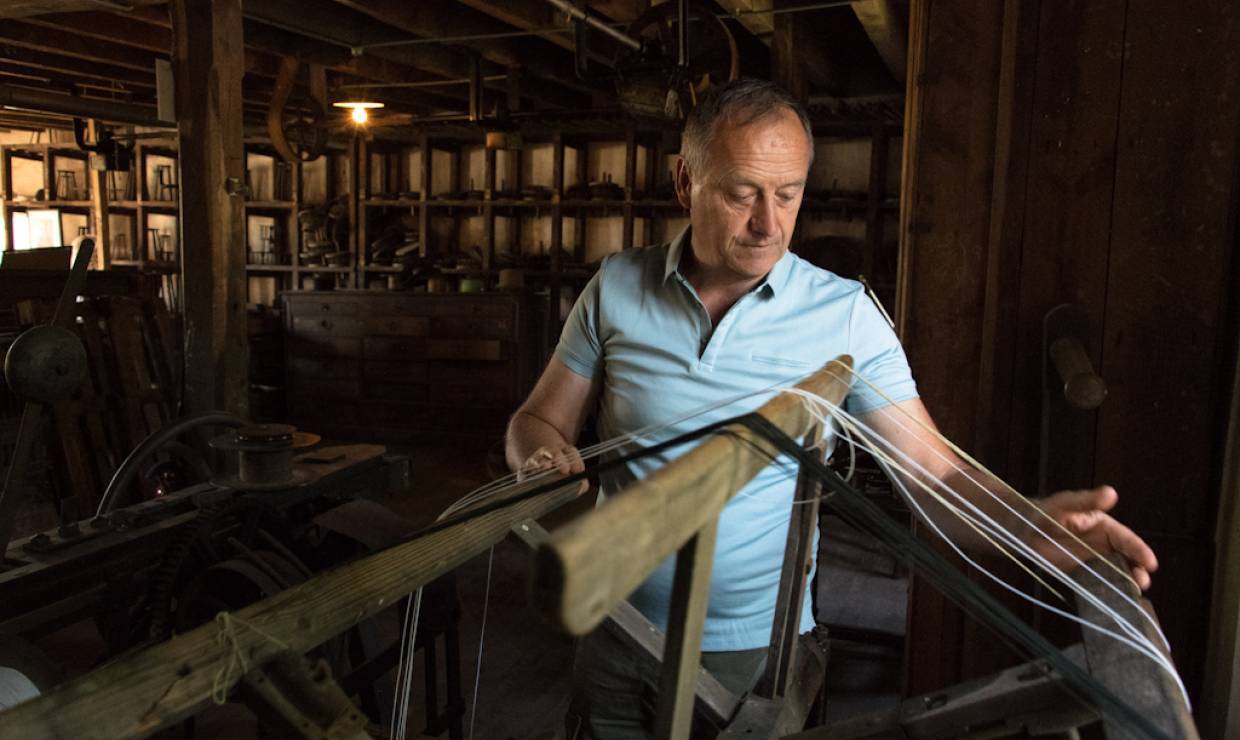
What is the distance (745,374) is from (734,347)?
2.2 inches

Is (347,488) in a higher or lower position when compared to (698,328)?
lower

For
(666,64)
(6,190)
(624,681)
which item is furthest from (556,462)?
(6,190)

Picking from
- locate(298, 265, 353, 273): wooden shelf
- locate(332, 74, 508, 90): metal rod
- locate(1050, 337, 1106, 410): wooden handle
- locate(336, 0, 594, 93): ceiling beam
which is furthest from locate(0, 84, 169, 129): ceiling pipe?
locate(298, 265, 353, 273): wooden shelf

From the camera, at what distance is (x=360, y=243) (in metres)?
9.12

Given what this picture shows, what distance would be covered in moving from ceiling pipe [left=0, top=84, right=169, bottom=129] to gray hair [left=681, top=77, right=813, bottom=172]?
11.2 feet

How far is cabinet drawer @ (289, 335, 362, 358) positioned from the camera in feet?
26.2

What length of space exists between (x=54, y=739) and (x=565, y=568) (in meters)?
0.67

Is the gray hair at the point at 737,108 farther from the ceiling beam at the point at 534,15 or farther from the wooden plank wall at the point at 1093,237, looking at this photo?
the ceiling beam at the point at 534,15

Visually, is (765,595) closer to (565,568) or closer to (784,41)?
(565,568)

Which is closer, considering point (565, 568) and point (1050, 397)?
point (565, 568)

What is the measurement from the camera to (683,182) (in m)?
1.82

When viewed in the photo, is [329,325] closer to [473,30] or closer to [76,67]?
[76,67]

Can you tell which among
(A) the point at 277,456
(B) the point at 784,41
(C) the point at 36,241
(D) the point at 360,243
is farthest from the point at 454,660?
(C) the point at 36,241

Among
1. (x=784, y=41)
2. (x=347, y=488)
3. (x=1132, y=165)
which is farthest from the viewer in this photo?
(x=784, y=41)
